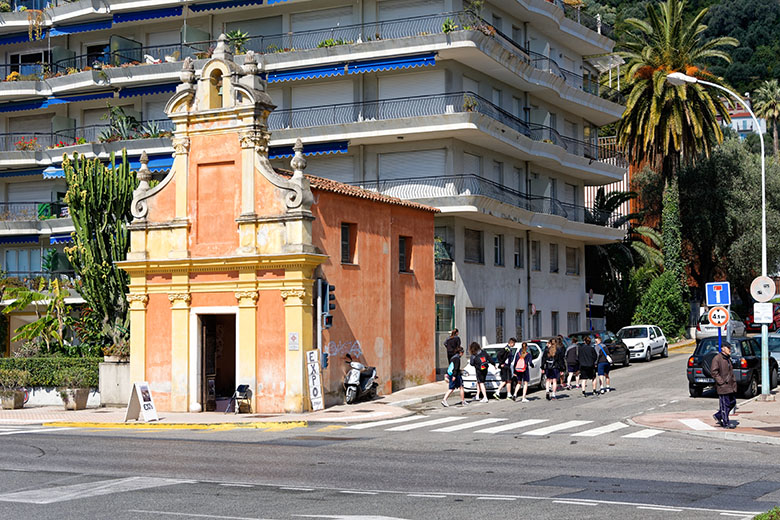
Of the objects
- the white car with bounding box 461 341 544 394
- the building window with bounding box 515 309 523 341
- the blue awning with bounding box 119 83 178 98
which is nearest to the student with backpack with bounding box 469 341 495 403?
the white car with bounding box 461 341 544 394

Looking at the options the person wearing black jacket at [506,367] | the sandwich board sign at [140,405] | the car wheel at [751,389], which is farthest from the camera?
the person wearing black jacket at [506,367]

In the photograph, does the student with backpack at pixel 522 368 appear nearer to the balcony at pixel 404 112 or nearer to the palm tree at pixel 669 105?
the balcony at pixel 404 112

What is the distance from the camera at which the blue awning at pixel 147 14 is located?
47750mm

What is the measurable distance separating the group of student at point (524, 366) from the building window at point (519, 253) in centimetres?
1534

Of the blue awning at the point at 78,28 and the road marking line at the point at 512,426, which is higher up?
the blue awning at the point at 78,28

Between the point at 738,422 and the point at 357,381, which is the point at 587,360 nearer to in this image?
the point at 357,381

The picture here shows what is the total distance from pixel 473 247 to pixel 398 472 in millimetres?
27573

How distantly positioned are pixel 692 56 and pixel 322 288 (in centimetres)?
3109

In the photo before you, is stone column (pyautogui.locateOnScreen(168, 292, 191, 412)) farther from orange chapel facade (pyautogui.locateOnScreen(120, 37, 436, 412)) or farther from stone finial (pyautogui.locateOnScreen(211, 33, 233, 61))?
stone finial (pyautogui.locateOnScreen(211, 33, 233, 61))

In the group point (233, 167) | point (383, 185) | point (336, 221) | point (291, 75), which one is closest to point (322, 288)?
point (336, 221)

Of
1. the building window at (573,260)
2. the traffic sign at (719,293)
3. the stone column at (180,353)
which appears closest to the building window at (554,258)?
the building window at (573,260)

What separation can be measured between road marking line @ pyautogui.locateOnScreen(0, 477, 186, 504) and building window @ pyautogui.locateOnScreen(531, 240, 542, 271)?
114ft

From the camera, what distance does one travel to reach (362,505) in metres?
13.2

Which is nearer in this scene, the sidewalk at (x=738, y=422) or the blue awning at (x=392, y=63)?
the sidewalk at (x=738, y=422)
